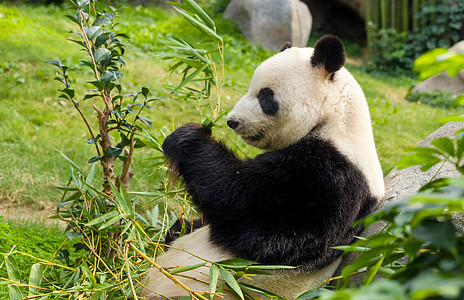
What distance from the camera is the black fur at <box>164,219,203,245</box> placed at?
10.5 feet

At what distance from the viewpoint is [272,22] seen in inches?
441

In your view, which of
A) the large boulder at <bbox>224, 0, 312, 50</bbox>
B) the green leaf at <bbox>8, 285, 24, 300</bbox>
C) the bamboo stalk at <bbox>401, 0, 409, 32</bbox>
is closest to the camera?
the green leaf at <bbox>8, 285, 24, 300</bbox>

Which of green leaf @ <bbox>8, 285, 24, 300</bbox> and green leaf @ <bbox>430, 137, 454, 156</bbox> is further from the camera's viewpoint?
green leaf @ <bbox>8, 285, 24, 300</bbox>

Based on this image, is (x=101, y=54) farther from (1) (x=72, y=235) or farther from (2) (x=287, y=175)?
(2) (x=287, y=175)

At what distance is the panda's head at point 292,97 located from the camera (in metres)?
2.59

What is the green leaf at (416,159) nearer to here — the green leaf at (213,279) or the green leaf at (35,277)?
the green leaf at (213,279)

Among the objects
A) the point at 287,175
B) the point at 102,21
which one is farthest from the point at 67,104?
the point at 287,175

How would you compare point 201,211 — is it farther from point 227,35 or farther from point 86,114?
point 227,35

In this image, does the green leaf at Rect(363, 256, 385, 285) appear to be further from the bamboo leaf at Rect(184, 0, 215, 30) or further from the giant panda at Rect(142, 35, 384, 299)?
the bamboo leaf at Rect(184, 0, 215, 30)

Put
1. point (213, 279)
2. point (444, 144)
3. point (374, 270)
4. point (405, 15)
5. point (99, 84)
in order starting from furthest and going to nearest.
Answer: point (405, 15)
point (99, 84)
point (213, 279)
point (374, 270)
point (444, 144)

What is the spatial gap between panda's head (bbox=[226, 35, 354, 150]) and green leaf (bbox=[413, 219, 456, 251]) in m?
1.71

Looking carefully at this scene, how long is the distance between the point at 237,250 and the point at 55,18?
9.12 meters

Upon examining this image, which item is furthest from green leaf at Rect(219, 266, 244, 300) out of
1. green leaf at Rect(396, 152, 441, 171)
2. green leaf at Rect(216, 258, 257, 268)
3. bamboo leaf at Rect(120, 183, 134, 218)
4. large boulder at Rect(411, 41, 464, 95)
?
large boulder at Rect(411, 41, 464, 95)

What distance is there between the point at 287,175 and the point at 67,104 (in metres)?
4.74
